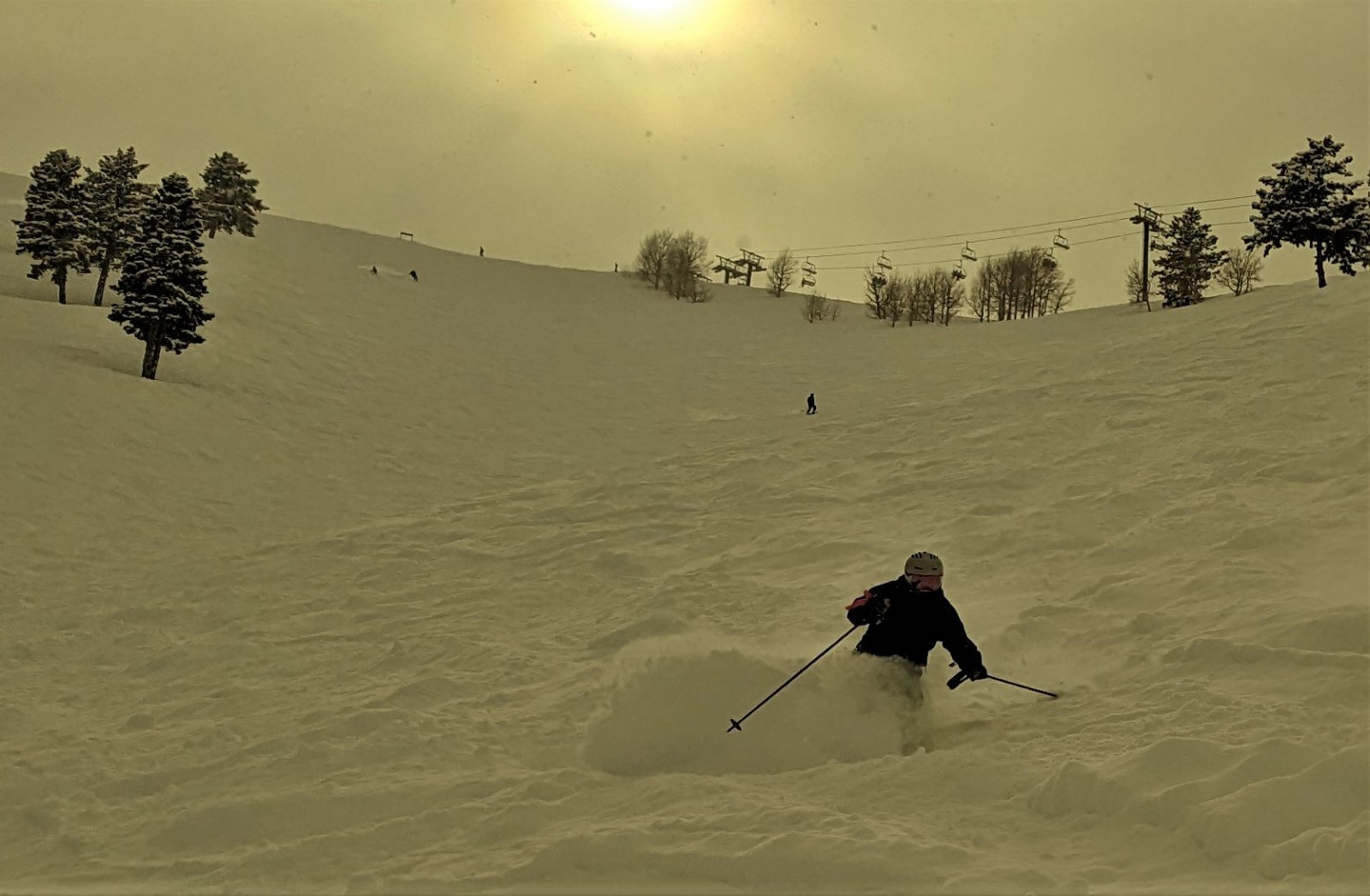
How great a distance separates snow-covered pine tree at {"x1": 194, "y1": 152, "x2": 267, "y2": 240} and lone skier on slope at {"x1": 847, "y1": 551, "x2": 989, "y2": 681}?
2463 inches

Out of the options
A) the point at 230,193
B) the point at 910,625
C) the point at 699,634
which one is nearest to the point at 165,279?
the point at 699,634

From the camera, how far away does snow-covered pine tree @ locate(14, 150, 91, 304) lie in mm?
38281

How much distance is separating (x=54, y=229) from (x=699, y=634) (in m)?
38.8

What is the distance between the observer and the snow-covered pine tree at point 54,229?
38.3m

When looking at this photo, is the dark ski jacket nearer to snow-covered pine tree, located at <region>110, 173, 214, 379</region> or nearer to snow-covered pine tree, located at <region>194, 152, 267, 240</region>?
snow-covered pine tree, located at <region>110, 173, 214, 379</region>

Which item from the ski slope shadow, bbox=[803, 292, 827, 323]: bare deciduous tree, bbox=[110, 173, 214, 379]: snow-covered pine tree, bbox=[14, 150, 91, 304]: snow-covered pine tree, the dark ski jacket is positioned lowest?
the ski slope shadow

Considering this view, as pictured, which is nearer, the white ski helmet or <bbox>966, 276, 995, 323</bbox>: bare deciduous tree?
the white ski helmet

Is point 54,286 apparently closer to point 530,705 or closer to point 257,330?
point 257,330

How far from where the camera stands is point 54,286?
40.2 m

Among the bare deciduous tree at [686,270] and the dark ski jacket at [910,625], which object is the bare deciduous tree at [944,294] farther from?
the dark ski jacket at [910,625]

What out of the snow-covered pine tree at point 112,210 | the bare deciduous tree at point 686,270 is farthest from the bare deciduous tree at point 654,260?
the snow-covered pine tree at point 112,210

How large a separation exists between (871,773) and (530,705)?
3.96 meters

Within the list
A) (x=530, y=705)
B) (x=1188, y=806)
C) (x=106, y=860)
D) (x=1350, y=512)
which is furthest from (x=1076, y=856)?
(x=1350, y=512)

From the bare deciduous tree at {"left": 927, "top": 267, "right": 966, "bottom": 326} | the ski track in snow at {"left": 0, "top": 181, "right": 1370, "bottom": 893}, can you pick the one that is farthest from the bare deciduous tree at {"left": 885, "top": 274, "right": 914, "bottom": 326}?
the ski track in snow at {"left": 0, "top": 181, "right": 1370, "bottom": 893}
